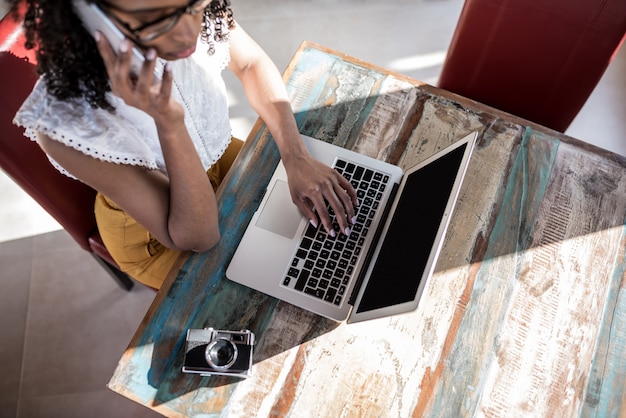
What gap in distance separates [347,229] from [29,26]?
70 centimetres

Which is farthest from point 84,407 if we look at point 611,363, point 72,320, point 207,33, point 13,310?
point 611,363

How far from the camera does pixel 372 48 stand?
2.36 metres

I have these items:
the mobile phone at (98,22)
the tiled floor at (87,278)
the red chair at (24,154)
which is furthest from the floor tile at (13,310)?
the mobile phone at (98,22)

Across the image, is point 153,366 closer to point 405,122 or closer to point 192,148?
point 192,148

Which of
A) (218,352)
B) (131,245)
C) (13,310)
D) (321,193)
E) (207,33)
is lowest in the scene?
(13,310)

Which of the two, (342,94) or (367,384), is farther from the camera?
(342,94)

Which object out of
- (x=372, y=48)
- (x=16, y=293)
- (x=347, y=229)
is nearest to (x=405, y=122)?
(x=347, y=229)

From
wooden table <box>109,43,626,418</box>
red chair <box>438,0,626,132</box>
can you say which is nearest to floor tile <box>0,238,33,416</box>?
wooden table <box>109,43,626,418</box>

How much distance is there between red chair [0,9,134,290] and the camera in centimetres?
100

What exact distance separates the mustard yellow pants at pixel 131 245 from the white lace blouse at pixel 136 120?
164 mm

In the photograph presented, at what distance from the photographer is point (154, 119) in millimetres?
922

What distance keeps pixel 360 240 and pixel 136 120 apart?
54cm

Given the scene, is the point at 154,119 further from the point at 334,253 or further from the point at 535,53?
the point at 535,53

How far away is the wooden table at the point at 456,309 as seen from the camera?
966mm
